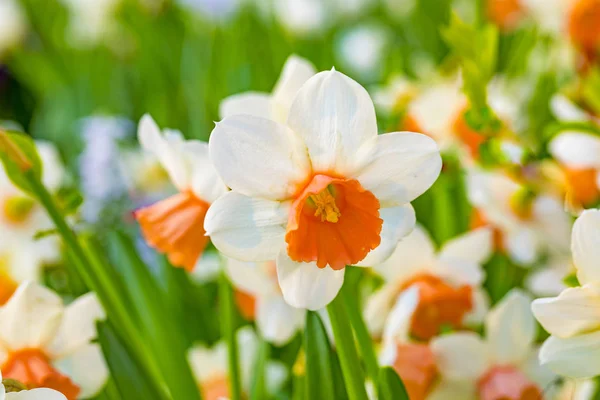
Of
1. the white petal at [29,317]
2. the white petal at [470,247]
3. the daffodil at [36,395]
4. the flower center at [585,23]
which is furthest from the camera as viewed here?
the flower center at [585,23]

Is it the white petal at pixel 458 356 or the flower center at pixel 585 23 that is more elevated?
the flower center at pixel 585 23

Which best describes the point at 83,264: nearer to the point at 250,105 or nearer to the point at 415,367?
the point at 250,105

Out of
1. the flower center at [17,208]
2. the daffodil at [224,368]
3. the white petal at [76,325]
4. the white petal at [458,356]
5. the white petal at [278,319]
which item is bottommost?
the daffodil at [224,368]

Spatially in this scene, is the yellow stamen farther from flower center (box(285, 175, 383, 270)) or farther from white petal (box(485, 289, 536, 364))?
white petal (box(485, 289, 536, 364))

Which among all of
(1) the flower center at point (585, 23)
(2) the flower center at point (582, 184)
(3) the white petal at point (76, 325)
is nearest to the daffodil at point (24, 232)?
(3) the white petal at point (76, 325)

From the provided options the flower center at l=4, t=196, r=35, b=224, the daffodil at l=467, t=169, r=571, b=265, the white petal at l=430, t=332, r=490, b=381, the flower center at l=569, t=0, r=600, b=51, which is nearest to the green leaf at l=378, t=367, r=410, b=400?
the white petal at l=430, t=332, r=490, b=381

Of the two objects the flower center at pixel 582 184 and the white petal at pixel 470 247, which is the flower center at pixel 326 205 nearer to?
the white petal at pixel 470 247

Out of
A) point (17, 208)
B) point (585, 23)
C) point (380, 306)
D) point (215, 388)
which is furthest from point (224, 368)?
point (585, 23)
